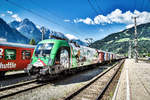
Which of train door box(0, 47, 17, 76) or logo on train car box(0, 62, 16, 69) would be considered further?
train door box(0, 47, 17, 76)

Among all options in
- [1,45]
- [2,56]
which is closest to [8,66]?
[2,56]

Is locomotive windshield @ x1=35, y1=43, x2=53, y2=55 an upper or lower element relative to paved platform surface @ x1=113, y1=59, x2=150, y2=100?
upper

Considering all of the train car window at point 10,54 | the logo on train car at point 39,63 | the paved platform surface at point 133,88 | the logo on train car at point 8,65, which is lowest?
the paved platform surface at point 133,88

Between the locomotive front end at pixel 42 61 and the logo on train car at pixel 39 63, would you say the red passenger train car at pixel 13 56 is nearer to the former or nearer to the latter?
the locomotive front end at pixel 42 61

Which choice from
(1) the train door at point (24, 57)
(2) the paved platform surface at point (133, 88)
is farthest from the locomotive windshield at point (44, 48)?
(2) the paved platform surface at point (133, 88)

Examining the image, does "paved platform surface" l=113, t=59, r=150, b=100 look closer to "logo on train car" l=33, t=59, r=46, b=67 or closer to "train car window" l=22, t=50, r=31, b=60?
"logo on train car" l=33, t=59, r=46, b=67

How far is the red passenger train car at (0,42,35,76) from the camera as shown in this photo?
10742 mm

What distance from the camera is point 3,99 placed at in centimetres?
557

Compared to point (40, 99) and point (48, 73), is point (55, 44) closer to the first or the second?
point (48, 73)

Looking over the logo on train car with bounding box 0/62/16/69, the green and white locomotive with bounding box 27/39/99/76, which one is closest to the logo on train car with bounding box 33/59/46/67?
the green and white locomotive with bounding box 27/39/99/76

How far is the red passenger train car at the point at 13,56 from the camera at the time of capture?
10742 mm

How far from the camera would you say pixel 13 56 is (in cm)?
1177

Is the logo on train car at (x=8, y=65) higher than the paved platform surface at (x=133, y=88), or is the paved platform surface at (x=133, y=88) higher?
the logo on train car at (x=8, y=65)

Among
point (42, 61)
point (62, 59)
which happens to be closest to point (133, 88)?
point (62, 59)
